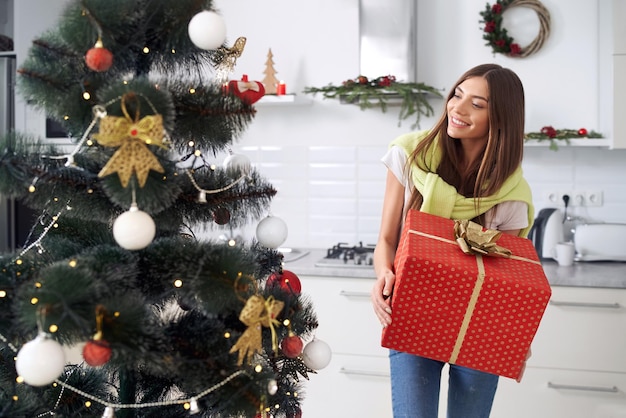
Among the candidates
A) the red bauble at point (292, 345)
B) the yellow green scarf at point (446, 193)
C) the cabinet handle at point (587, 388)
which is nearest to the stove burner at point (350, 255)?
the cabinet handle at point (587, 388)

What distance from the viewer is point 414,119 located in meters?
3.27

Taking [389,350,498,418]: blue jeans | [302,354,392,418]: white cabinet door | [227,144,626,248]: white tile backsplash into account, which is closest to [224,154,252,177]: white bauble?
[389,350,498,418]: blue jeans

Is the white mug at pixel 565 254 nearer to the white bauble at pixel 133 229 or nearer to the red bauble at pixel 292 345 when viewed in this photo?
the red bauble at pixel 292 345

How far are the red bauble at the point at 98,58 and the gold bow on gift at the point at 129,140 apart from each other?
0.07m

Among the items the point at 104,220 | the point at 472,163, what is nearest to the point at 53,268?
the point at 104,220

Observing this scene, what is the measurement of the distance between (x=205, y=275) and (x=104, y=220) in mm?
207

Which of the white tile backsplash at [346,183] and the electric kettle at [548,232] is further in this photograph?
the white tile backsplash at [346,183]

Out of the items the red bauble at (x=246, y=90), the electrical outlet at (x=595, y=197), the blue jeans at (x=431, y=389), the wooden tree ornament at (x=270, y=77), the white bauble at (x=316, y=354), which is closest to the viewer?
the red bauble at (x=246, y=90)

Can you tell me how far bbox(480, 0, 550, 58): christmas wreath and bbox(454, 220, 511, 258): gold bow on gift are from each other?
1728 mm

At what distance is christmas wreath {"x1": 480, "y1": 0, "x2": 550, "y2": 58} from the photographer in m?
3.08

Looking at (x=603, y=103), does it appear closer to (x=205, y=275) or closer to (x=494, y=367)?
(x=494, y=367)

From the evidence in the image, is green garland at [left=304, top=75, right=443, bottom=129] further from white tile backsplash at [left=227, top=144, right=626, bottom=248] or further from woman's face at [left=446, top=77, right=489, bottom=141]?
woman's face at [left=446, top=77, right=489, bottom=141]

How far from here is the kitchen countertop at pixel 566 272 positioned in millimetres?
2633

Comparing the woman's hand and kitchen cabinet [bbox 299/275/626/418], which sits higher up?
the woman's hand
